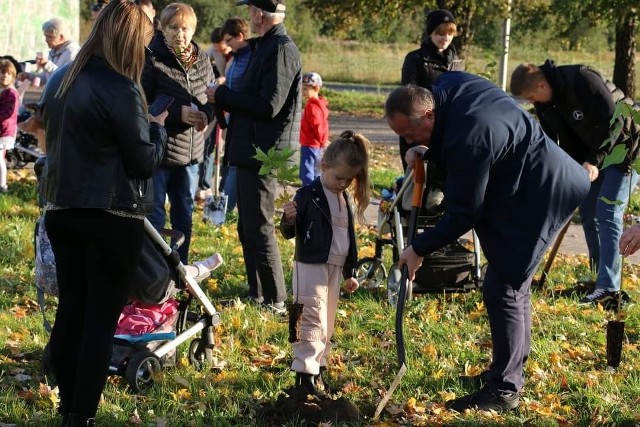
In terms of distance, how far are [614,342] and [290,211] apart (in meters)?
2.06

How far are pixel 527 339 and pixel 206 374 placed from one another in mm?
A: 1793

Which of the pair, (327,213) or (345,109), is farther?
(345,109)

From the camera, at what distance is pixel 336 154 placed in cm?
503

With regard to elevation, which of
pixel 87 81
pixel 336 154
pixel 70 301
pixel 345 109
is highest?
pixel 87 81

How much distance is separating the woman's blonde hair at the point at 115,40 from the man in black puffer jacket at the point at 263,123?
6.90ft

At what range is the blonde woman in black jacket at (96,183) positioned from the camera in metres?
4.08

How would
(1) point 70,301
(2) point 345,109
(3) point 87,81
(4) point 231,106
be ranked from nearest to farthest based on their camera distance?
(3) point 87,81
(1) point 70,301
(4) point 231,106
(2) point 345,109

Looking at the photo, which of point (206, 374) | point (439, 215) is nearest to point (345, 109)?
point (439, 215)

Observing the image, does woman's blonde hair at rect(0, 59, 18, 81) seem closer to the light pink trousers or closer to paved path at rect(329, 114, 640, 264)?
paved path at rect(329, 114, 640, 264)

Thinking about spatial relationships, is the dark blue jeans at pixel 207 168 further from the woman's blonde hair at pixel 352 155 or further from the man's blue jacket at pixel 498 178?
the man's blue jacket at pixel 498 178

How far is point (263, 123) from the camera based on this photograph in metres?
6.43

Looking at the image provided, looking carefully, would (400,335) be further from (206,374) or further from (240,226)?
(240,226)

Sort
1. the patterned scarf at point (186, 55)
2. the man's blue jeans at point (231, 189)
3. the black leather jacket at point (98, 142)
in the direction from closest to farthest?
the black leather jacket at point (98, 142) < the patterned scarf at point (186, 55) < the man's blue jeans at point (231, 189)

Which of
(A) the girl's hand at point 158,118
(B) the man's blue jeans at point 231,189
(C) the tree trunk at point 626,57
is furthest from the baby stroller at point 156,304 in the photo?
(C) the tree trunk at point 626,57
